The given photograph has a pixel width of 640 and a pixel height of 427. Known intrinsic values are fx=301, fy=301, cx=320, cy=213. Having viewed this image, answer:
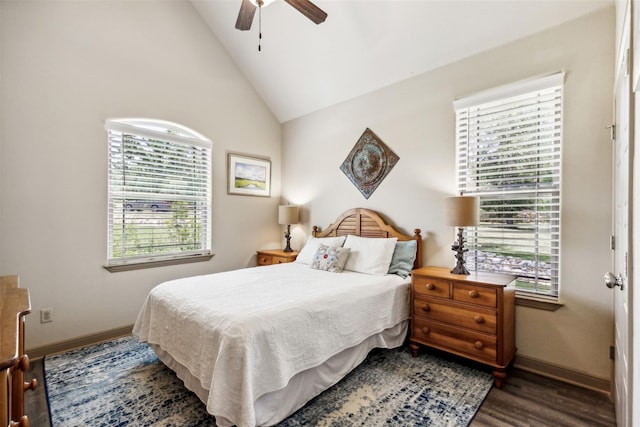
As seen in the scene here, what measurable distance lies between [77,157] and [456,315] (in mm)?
3636

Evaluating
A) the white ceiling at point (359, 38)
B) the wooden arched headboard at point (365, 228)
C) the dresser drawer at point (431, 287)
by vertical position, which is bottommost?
the dresser drawer at point (431, 287)

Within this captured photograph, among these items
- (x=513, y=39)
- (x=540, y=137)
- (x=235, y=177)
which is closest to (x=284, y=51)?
(x=235, y=177)

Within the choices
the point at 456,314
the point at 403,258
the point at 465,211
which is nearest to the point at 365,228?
the point at 403,258

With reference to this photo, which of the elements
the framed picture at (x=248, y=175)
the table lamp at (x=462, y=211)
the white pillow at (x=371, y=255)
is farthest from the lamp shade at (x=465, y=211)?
the framed picture at (x=248, y=175)

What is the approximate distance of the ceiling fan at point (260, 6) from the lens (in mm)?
2189

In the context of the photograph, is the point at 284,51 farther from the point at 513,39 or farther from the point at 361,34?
the point at 513,39

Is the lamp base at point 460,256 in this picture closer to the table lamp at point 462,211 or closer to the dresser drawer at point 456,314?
the table lamp at point 462,211

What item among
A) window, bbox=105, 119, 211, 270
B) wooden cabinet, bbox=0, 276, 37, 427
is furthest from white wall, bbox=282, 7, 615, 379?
wooden cabinet, bbox=0, 276, 37, 427

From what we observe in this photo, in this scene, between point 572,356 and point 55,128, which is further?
point 55,128

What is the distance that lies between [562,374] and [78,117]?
4.64m

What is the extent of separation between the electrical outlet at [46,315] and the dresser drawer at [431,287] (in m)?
3.25

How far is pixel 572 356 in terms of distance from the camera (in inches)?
88.4

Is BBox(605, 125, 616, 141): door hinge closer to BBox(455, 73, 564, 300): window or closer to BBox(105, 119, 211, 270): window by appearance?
BBox(455, 73, 564, 300): window

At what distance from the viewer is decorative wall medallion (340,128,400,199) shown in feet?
11.1
